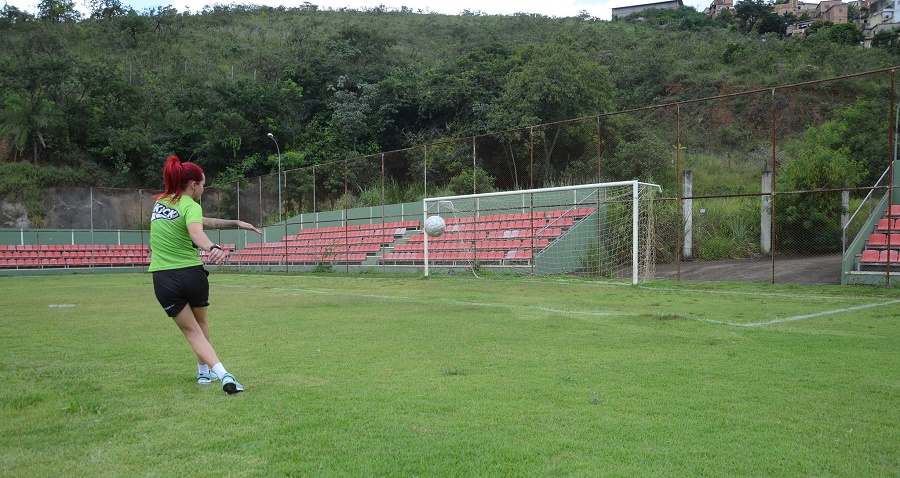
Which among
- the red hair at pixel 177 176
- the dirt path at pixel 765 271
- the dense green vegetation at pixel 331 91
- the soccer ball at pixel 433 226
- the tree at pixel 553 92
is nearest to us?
the red hair at pixel 177 176

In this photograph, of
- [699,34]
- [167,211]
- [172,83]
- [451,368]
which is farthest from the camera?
[699,34]

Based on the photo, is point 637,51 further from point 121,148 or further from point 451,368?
point 451,368

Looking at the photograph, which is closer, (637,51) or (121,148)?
(121,148)

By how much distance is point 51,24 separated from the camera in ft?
256

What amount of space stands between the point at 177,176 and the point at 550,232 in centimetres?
1808

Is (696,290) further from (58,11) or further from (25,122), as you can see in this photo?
(58,11)

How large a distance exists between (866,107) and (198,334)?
34.5 m

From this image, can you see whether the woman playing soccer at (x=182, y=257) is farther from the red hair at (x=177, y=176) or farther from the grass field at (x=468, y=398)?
the grass field at (x=468, y=398)

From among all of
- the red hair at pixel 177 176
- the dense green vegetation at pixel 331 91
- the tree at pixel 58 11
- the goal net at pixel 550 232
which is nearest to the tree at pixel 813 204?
the goal net at pixel 550 232

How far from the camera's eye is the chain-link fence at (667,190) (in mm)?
20344

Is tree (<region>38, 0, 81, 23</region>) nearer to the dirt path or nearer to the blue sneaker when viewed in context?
Answer: the dirt path

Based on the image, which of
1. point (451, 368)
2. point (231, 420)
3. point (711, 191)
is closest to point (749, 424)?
point (451, 368)

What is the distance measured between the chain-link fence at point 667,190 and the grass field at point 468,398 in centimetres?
1006

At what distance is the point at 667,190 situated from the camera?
88.6 feet
